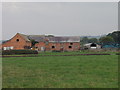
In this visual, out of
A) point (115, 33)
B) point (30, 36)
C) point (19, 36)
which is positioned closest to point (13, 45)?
point (19, 36)

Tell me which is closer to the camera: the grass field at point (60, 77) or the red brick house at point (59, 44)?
the grass field at point (60, 77)

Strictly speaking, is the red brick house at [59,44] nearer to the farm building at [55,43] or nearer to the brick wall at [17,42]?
the farm building at [55,43]

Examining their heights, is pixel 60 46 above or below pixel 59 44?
below

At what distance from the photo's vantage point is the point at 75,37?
62750 millimetres

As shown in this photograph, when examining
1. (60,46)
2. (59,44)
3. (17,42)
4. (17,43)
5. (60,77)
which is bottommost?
(60,77)

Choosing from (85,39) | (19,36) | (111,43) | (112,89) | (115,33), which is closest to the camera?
(112,89)

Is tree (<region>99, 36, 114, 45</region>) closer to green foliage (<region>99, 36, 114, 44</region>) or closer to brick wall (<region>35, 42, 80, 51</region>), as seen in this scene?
green foliage (<region>99, 36, 114, 44</region>)

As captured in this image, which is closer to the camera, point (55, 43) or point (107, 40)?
point (55, 43)

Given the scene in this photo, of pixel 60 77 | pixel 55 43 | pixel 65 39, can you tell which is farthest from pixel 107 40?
pixel 60 77

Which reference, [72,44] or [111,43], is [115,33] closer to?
[111,43]

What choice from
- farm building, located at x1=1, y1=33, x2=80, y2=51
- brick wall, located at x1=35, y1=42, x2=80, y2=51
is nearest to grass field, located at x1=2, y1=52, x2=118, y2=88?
farm building, located at x1=1, y1=33, x2=80, y2=51

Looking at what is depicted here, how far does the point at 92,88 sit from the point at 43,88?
1.51 meters

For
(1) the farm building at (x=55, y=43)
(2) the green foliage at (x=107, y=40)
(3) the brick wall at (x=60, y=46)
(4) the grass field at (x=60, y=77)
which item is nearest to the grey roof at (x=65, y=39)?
(1) the farm building at (x=55, y=43)

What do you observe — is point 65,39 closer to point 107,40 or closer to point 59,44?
point 59,44
